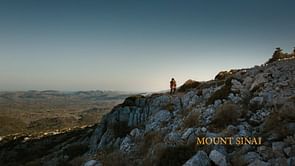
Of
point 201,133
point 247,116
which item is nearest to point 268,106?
point 247,116

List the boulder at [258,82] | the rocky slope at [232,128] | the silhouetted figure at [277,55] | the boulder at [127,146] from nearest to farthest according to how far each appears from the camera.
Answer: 1. the rocky slope at [232,128]
2. the boulder at [258,82]
3. the boulder at [127,146]
4. the silhouetted figure at [277,55]

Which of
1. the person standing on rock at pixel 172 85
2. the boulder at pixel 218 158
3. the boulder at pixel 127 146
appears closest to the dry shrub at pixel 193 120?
the boulder at pixel 127 146

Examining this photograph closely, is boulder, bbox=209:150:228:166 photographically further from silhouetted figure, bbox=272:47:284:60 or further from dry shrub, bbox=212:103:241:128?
silhouetted figure, bbox=272:47:284:60

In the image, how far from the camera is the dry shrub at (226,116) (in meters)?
15.7

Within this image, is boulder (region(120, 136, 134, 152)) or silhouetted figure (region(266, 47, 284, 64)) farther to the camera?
silhouetted figure (region(266, 47, 284, 64))

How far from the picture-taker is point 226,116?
16.0 m

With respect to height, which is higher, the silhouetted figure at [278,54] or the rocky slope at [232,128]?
the silhouetted figure at [278,54]

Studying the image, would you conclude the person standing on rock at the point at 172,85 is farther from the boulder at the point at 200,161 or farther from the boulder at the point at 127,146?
the boulder at the point at 200,161

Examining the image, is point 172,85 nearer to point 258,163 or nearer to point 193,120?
point 193,120

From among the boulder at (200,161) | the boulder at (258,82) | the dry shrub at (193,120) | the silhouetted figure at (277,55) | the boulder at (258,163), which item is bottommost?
the boulder at (200,161)

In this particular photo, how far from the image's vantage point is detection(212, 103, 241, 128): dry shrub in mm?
15655

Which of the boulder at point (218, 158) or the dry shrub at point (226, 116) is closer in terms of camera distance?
the boulder at point (218, 158)

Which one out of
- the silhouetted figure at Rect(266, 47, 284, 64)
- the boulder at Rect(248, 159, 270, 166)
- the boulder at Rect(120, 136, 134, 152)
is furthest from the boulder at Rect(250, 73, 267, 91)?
the silhouetted figure at Rect(266, 47, 284, 64)

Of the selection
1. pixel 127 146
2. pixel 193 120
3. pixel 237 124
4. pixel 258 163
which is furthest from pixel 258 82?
pixel 127 146
